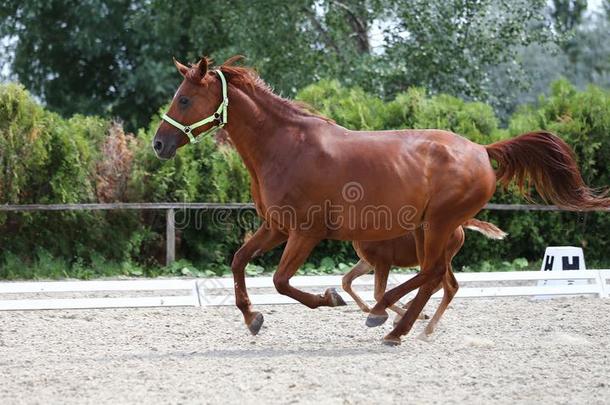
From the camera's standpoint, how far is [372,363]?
546cm

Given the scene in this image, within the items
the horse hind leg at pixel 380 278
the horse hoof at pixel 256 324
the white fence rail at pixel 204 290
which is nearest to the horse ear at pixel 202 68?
the horse hoof at pixel 256 324

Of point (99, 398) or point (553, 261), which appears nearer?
point (99, 398)

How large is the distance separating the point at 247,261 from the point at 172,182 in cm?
524

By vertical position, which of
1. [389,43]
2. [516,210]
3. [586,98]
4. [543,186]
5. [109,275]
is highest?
[389,43]

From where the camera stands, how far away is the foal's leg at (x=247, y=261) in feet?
20.8

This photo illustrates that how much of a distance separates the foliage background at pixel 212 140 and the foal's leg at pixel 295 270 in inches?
202

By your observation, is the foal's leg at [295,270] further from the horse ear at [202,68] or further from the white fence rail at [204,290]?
the white fence rail at [204,290]

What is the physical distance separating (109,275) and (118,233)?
0.69 m

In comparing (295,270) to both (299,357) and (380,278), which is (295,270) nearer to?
(299,357)

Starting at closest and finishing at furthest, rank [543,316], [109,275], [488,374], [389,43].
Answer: [488,374] → [543,316] → [109,275] → [389,43]

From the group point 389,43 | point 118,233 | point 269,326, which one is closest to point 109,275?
point 118,233

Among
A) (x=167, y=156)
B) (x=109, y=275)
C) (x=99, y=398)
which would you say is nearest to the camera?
(x=99, y=398)

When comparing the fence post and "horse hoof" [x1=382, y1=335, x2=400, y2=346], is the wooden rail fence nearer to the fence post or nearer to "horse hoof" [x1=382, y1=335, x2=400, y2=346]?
the fence post

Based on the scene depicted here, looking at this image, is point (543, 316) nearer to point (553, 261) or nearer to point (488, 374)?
point (553, 261)
